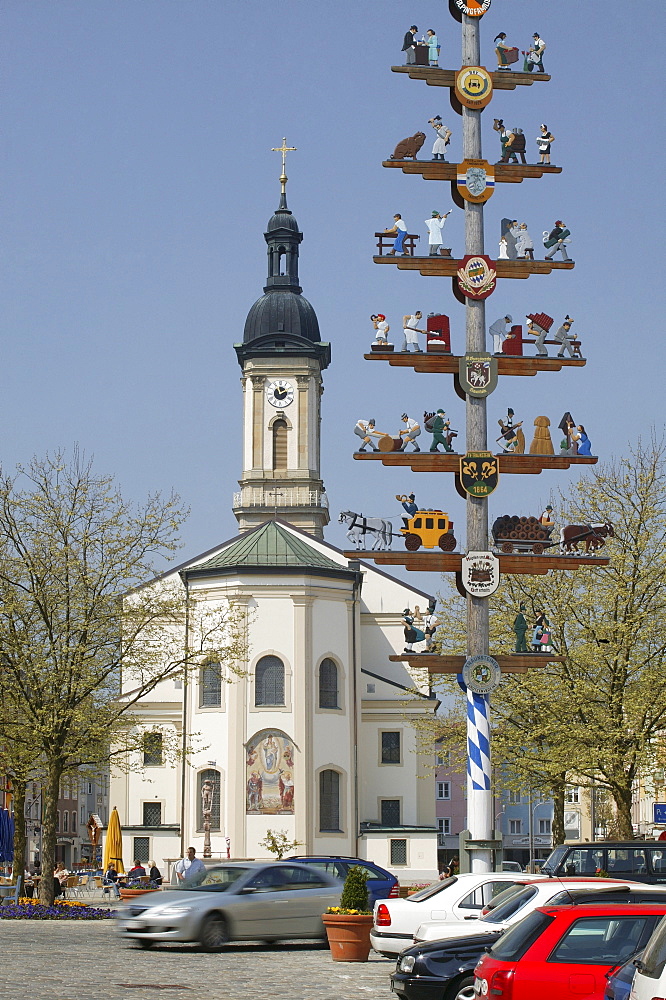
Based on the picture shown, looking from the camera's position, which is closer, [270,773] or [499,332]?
[499,332]

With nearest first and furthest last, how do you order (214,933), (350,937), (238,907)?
(350,937), (214,933), (238,907)

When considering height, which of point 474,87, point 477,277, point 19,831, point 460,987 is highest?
point 474,87

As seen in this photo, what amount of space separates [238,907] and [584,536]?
8083mm

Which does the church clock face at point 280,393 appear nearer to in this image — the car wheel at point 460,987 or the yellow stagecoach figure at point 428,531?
the yellow stagecoach figure at point 428,531

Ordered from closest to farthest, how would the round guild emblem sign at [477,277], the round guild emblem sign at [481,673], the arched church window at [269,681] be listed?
the round guild emblem sign at [481,673] → the round guild emblem sign at [477,277] → the arched church window at [269,681]

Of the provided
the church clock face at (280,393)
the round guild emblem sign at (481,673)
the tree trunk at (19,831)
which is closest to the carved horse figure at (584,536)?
the round guild emblem sign at (481,673)

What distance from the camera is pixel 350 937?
1967 centimetres

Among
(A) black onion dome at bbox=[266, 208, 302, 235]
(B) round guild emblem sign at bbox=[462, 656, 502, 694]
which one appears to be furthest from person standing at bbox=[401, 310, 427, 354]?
(A) black onion dome at bbox=[266, 208, 302, 235]

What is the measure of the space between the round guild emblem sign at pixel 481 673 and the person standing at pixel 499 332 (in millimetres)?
5159

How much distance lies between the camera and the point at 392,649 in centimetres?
6303

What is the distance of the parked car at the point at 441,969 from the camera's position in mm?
13398

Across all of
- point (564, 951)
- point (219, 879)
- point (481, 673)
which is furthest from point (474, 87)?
point (564, 951)

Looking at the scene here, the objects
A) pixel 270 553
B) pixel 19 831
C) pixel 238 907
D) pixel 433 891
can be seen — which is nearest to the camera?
pixel 433 891

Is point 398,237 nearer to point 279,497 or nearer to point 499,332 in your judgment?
point 499,332
